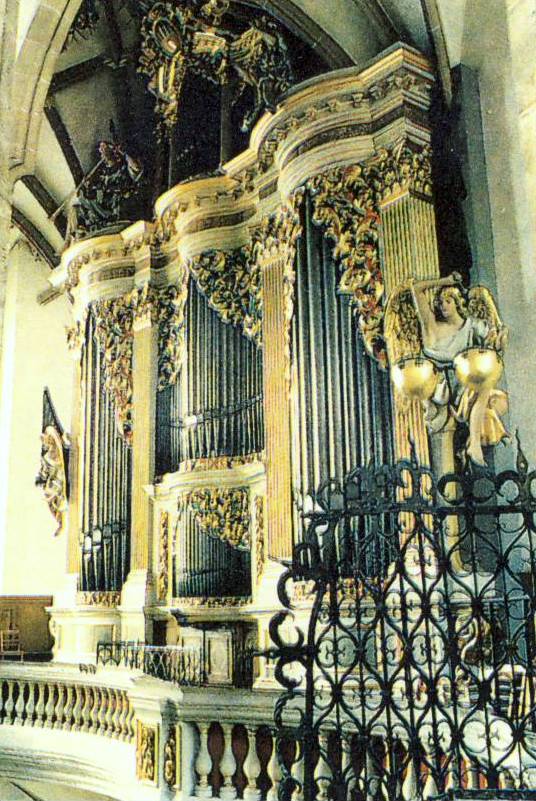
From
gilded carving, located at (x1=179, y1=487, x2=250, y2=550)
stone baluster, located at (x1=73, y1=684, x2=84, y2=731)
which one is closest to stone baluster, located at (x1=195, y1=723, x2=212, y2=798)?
stone baluster, located at (x1=73, y1=684, x2=84, y2=731)

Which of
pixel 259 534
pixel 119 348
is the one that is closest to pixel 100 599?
pixel 259 534

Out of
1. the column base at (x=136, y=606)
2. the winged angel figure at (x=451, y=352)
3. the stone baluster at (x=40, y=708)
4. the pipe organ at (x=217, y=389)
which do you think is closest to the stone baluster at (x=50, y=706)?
the stone baluster at (x=40, y=708)

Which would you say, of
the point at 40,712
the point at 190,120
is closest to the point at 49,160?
the point at 190,120

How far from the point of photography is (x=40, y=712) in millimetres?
8484

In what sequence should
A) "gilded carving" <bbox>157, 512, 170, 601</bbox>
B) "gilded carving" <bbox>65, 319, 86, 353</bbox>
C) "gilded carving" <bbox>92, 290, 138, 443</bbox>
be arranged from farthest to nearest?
"gilded carving" <bbox>65, 319, 86, 353</bbox>, "gilded carving" <bbox>92, 290, 138, 443</bbox>, "gilded carving" <bbox>157, 512, 170, 601</bbox>

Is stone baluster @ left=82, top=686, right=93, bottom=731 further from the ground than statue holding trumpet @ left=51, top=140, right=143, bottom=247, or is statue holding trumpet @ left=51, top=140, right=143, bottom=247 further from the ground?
statue holding trumpet @ left=51, top=140, right=143, bottom=247

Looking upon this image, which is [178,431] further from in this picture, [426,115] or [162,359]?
[426,115]

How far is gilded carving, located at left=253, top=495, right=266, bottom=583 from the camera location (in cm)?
809

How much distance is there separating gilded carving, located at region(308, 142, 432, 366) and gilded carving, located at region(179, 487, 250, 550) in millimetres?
2060

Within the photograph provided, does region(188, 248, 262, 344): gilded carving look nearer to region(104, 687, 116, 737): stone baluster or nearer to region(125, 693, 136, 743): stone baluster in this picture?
region(104, 687, 116, 737): stone baluster

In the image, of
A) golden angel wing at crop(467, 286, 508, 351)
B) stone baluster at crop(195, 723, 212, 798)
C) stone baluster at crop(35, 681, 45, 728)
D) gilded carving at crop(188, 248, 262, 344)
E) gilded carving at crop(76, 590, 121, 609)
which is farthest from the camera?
gilded carving at crop(76, 590, 121, 609)

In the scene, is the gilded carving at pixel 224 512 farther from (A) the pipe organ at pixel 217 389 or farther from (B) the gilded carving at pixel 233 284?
(B) the gilded carving at pixel 233 284

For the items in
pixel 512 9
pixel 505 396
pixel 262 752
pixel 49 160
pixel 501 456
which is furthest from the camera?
pixel 49 160

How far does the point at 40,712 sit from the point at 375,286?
15.7 ft
